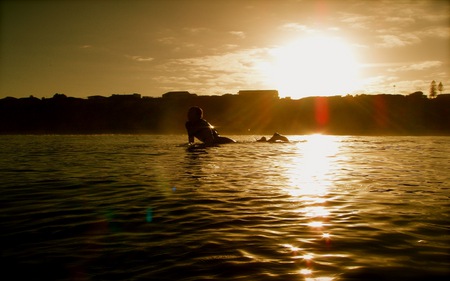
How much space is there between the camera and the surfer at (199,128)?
25780mm

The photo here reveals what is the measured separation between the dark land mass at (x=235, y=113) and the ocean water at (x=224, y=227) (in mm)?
69545

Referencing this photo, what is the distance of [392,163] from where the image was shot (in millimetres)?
17016

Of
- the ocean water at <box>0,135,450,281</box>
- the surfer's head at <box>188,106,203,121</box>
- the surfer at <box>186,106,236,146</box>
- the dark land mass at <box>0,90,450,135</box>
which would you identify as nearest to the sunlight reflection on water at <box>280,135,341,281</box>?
the ocean water at <box>0,135,450,281</box>

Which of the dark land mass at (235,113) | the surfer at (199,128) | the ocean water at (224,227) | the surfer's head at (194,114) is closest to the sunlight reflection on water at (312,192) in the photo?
the ocean water at (224,227)

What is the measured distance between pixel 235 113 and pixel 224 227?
288 ft

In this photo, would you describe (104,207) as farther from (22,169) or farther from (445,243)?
(22,169)

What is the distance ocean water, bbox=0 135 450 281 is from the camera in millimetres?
4652

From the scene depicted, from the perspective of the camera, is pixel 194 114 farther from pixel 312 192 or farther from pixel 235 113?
pixel 235 113

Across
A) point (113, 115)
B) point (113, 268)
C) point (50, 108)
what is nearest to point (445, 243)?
point (113, 268)

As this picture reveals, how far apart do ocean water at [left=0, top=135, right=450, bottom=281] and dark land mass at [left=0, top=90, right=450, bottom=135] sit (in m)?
69.5

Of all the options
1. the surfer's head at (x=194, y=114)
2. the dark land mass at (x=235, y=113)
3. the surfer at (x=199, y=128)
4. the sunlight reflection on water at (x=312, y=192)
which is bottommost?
the sunlight reflection on water at (x=312, y=192)

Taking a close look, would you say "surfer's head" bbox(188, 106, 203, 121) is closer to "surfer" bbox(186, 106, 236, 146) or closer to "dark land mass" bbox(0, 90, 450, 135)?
"surfer" bbox(186, 106, 236, 146)

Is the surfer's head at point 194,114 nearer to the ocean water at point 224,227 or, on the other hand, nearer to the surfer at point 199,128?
the surfer at point 199,128

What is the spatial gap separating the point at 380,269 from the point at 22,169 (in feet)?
47.1
